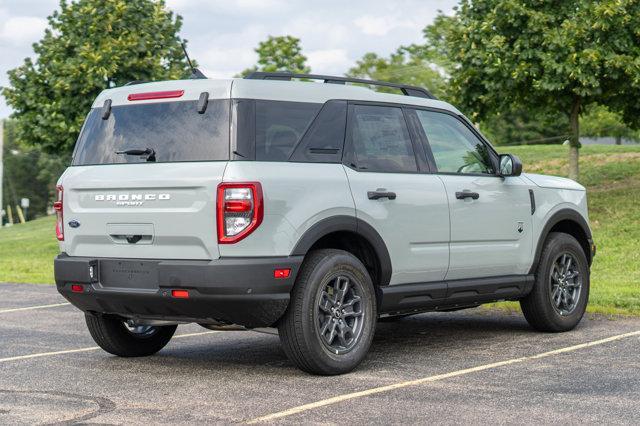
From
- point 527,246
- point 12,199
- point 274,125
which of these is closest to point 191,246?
point 274,125

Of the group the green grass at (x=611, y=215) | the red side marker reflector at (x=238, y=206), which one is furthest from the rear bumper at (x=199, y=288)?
the green grass at (x=611, y=215)

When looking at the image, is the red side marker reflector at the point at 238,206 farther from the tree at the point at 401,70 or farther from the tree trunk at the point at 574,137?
the tree at the point at 401,70

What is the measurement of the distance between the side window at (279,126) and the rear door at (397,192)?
435 mm

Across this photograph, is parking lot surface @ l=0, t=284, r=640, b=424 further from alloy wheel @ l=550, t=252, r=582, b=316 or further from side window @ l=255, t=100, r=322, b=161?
side window @ l=255, t=100, r=322, b=161

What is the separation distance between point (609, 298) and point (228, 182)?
21.3 ft

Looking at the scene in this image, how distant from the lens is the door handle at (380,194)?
25.4 ft

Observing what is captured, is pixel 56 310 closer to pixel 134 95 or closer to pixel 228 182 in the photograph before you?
pixel 134 95

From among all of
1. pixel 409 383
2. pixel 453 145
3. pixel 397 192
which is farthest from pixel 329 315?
pixel 453 145

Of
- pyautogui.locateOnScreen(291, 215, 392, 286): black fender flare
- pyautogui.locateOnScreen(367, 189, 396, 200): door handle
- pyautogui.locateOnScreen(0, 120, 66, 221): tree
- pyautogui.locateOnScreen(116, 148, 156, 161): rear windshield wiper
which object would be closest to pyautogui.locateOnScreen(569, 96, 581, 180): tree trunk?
pyautogui.locateOnScreen(367, 189, 396, 200): door handle

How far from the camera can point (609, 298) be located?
12102 mm

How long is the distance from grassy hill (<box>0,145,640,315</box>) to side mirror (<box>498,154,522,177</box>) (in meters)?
2.74

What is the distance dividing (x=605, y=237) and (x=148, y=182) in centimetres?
1355

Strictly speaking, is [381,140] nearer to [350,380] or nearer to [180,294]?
[350,380]

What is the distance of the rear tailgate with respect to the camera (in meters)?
7.04
